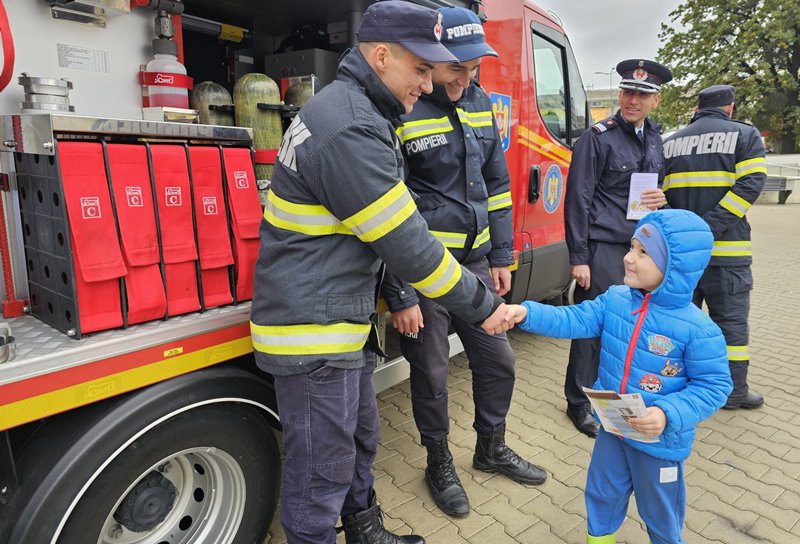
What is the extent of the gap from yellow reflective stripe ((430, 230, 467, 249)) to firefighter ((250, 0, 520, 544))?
64cm

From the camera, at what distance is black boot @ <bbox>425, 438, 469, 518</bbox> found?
2.65m

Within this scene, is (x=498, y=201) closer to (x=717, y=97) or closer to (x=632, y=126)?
(x=632, y=126)

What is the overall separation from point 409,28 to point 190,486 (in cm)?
174

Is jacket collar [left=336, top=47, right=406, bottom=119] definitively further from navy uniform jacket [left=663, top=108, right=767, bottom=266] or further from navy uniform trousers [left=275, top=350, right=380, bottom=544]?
navy uniform jacket [left=663, top=108, right=767, bottom=266]

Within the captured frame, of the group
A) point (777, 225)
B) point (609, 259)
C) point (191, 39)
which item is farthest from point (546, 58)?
point (777, 225)

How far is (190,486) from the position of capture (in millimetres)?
2064

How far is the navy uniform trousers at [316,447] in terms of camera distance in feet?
5.82

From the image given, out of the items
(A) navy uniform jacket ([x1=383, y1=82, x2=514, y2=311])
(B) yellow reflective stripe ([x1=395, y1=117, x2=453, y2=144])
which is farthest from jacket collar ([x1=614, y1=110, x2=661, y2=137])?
(B) yellow reflective stripe ([x1=395, y1=117, x2=453, y2=144])

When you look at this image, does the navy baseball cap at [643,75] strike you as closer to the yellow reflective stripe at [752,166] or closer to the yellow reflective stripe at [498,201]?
the yellow reflective stripe at [752,166]

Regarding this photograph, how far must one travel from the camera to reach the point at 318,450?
1.78 m

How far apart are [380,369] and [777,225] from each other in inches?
569

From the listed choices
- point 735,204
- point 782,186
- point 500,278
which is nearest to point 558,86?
point 735,204

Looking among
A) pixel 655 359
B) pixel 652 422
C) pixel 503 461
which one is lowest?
pixel 503 461

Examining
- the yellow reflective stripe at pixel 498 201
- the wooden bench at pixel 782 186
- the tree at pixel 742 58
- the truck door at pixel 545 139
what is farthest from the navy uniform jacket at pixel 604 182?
the tree at pixel 742 58
